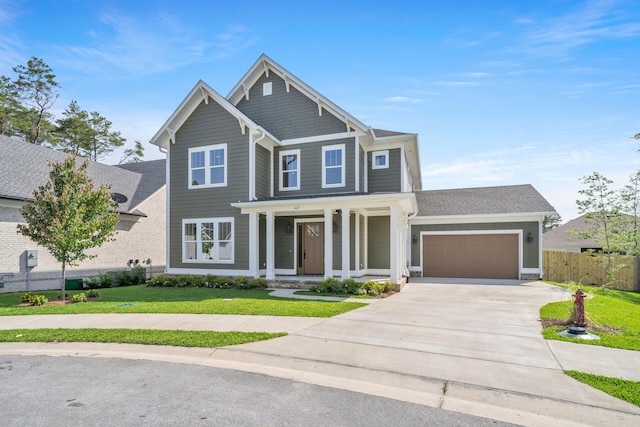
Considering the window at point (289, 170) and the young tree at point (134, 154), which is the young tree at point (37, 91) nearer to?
the young tree at point (134, 154)

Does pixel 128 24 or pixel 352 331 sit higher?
pixel 128 24

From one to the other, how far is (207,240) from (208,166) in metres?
3.27

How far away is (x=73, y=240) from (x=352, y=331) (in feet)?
30.3

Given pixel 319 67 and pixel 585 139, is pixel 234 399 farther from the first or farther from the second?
pixel 585 139

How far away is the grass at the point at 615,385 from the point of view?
3977 millimetres

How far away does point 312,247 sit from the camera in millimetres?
15555

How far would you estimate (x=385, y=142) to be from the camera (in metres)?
15.4

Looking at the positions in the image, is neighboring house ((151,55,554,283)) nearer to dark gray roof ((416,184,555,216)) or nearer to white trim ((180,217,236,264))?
white trim ((180,217,236,264))

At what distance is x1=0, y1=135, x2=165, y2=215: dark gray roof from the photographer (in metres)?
15.0

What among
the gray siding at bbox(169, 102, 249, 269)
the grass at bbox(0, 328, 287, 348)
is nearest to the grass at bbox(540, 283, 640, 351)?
the grass at bbox(0, 328, 287, 348)

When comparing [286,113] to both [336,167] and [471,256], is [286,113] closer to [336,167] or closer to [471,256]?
[336,167]

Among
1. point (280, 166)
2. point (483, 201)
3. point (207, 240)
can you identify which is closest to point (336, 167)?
point (280, 166)

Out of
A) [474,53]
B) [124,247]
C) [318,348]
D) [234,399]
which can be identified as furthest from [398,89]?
[124,247]

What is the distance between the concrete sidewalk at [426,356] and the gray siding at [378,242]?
21.9 ft
